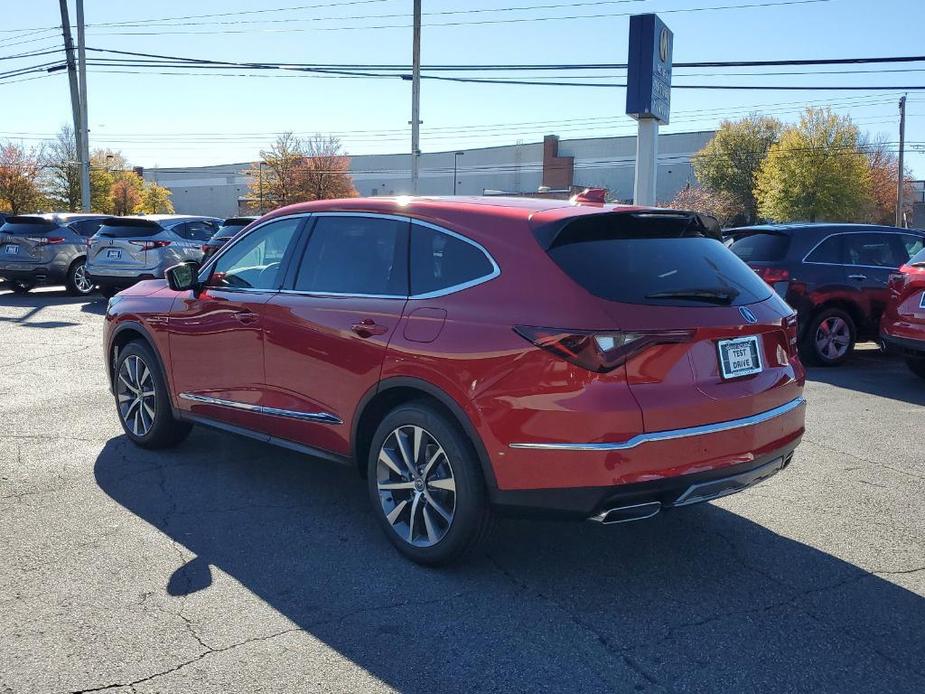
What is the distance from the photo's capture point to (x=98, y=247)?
616 inches

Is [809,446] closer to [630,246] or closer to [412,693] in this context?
[630,246]

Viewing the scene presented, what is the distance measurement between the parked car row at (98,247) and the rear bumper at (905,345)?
10.4 m

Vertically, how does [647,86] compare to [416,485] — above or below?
above

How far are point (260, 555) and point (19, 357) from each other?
6942 mm

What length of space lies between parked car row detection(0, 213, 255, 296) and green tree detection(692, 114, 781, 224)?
183ft

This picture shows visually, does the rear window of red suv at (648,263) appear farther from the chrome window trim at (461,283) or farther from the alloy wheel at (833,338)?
the alloy wheel at (833,338)

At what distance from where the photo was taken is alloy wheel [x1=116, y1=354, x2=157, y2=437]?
595 cm

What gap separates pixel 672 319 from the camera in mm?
3588

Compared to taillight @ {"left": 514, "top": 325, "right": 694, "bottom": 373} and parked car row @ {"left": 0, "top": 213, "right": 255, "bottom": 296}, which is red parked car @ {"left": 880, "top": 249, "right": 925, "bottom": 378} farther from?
parked car row @ {"left": 0, "top": 213, "right": 255, "bottom": 296}

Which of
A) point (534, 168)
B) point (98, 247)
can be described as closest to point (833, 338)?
point (98, 247)

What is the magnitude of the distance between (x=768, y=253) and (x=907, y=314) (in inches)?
74.8

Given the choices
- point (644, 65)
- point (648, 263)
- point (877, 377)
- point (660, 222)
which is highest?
point (644, 65)

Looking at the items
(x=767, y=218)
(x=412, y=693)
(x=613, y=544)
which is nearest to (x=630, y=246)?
(x=613, y=544)

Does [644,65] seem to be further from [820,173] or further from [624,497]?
[820,173]
